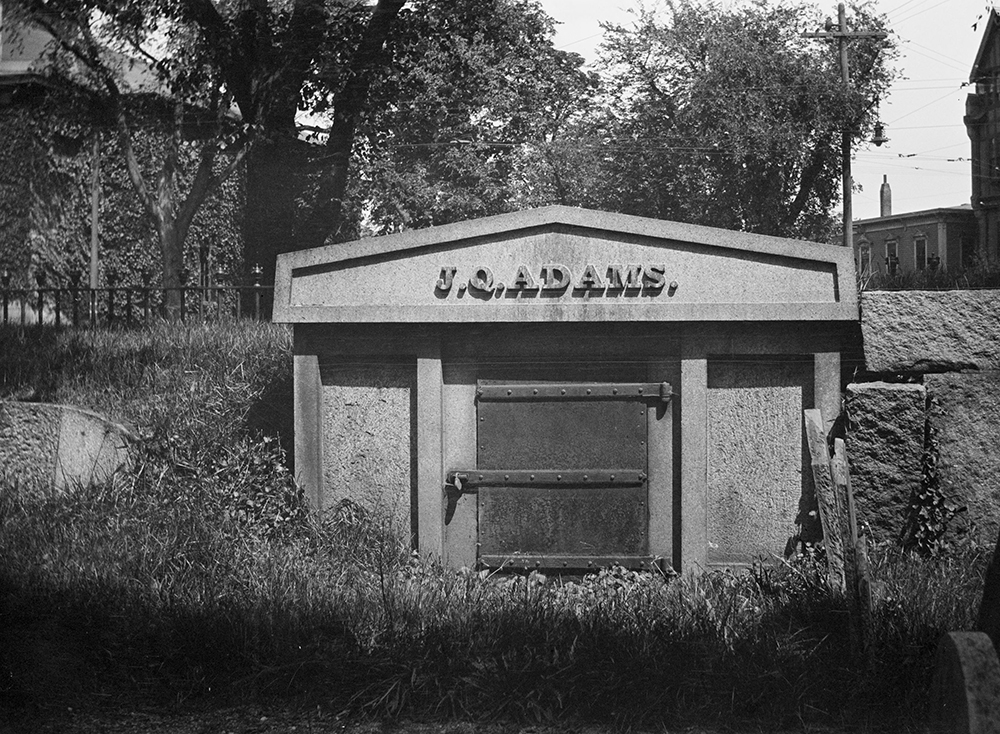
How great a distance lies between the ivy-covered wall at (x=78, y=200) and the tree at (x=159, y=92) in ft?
0.43

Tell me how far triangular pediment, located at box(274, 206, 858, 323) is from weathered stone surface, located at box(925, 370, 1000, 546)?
0.84 metres

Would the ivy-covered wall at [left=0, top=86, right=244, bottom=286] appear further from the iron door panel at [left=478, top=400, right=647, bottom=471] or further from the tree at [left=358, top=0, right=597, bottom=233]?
the iron door panel at [left=478, top=400, right=647, bottom=471]

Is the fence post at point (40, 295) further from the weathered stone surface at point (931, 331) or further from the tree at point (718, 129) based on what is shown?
the weathered stone surface at point (931, 331)

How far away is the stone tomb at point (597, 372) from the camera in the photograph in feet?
22.7

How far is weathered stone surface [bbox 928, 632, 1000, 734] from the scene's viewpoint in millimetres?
2436

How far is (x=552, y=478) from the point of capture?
276 inches

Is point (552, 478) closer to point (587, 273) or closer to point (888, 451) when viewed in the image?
point (587, 273)

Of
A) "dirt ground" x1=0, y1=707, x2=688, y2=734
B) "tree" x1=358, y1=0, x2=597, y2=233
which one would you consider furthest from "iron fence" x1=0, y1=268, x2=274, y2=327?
"dirt ground" x1=0, y1=707, x2=688, y2=734

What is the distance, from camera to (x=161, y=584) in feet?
18.6

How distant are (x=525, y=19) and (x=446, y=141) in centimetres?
157

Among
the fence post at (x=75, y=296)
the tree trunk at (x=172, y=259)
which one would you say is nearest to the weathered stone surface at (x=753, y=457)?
the tree trunk at (x=172, y=259)

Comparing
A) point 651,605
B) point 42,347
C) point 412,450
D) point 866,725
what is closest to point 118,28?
point 42,347

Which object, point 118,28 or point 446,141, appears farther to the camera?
point 446,141

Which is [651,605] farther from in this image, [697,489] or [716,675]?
[697,489]
